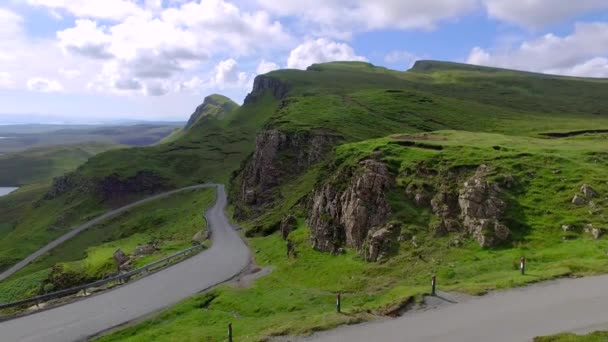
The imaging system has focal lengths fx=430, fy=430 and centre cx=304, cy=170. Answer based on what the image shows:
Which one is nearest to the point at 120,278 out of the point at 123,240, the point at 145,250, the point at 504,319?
the point at 145,250

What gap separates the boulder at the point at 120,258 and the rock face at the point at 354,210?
1407 inches

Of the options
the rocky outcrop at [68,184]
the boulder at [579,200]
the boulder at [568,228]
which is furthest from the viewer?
the rocky outcrop at [68,184]

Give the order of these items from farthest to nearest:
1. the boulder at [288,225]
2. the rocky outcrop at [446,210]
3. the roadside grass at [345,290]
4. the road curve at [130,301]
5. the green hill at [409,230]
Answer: the boulder at [288,225], the rocky outcrop at [446,210], the road curve at [130,301], the green hill at [409,230], the roadside grass at [345,290]

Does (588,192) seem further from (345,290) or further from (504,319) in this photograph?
(345,290)

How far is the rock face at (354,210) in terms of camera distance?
46.8 m

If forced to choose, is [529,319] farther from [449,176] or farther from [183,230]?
[183,230]

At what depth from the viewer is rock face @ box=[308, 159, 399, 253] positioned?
154 feet

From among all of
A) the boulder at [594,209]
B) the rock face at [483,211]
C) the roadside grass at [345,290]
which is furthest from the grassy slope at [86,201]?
the boulder at [594,209]

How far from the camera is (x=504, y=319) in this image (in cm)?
2328

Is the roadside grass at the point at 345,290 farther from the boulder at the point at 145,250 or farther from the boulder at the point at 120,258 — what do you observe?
the boulder at the point at 120,258

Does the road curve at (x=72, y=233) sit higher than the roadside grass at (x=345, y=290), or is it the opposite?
the roadside grass at (x=345, y=290)

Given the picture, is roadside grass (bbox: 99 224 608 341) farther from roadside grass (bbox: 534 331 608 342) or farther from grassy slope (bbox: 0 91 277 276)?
grassy slope (bbox: 0 91 277 276)

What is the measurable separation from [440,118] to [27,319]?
119 meters

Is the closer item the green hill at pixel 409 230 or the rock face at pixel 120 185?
the green hill at pixel 409 230
